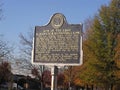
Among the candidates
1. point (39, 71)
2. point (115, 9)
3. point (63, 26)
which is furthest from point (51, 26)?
point (39, 71)

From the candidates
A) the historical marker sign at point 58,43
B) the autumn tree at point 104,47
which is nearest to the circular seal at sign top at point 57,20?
the historical marker sign at point 58,43

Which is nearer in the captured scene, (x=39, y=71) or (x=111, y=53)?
(x=111, y=53)

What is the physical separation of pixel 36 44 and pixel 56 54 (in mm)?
1218

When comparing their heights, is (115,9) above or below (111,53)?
above

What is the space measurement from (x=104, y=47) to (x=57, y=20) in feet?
59.7

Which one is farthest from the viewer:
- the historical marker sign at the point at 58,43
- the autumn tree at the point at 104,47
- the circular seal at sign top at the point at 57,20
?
the autumn tree at the point at 104,47

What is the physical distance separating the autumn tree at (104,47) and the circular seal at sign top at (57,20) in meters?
17.8

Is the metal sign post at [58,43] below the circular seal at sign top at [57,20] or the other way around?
below

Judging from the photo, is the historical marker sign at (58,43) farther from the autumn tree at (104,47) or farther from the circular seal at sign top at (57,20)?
the autumn tree at (104,47)

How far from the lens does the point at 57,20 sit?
1800 centimetres

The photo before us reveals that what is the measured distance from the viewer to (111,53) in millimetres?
35250

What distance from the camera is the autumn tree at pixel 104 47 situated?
116 feet

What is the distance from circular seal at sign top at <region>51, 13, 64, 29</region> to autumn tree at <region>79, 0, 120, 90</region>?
1783 cm

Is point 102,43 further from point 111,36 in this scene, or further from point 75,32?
point 75,32
